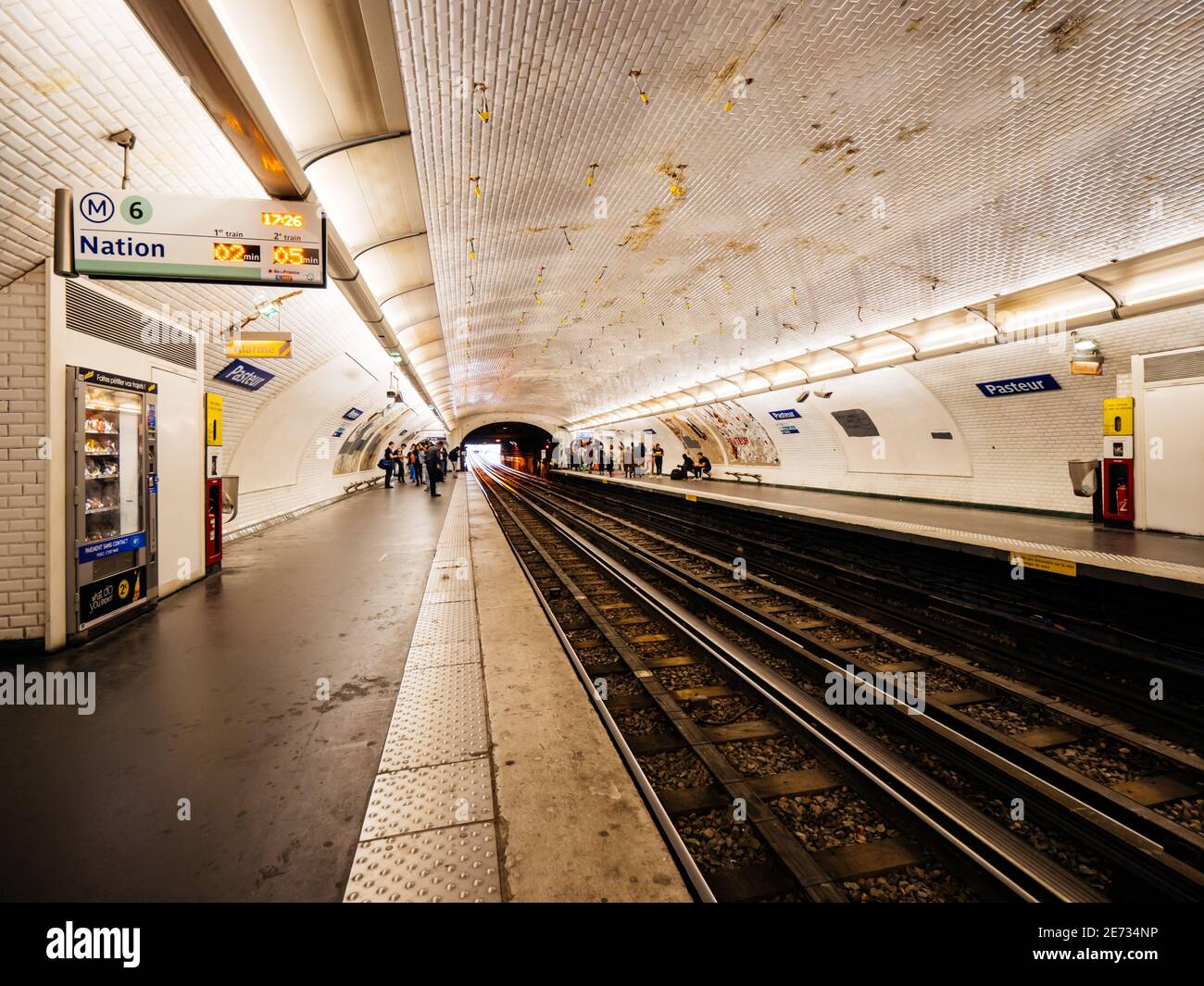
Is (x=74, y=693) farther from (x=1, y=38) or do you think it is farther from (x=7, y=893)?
(x=1, y=38)

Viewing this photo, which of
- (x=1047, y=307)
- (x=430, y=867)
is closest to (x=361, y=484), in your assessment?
(x=1047, y=307)

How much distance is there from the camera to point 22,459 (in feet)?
14.2

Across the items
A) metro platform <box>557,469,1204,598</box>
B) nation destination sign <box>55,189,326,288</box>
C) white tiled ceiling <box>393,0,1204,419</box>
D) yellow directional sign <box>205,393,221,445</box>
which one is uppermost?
white tiled ceiling <box>393,0,1204,419</box>

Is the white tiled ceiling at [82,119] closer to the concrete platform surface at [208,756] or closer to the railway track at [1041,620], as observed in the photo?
the concrete platform surface at [208,756]

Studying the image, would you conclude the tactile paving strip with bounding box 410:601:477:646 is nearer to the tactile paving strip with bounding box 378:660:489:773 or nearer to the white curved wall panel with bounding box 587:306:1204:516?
the tactile paving strip with bounding box 378:660:489:773

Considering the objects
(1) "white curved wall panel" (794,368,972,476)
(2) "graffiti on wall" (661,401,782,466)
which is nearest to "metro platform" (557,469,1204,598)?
(1) "white curved wall panel" (794,368,972,476)

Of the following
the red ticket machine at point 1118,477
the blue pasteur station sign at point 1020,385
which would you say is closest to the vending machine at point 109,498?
the blue pasteur station sign at point 1020,385

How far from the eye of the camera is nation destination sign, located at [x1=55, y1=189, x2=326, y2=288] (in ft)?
11.6

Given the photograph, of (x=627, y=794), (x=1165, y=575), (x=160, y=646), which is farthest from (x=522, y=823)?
(x=1165, y=575)

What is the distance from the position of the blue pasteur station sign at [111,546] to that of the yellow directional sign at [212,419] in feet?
6.74

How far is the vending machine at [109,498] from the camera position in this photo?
452 centimetres

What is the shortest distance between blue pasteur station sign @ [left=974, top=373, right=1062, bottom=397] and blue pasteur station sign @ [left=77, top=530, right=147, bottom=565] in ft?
42.9

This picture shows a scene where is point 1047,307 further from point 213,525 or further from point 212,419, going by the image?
point 213,525
